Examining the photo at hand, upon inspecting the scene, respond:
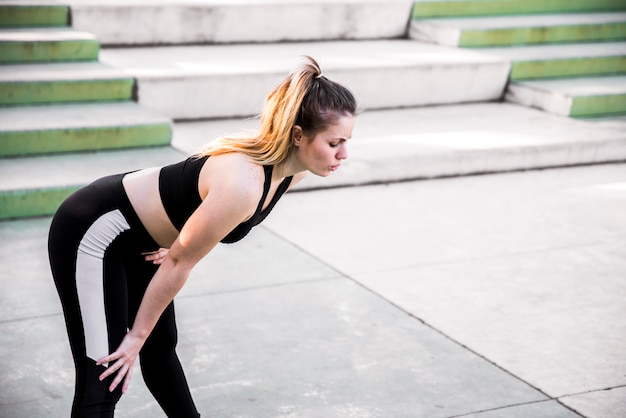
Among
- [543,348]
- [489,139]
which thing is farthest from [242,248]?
[489,139]

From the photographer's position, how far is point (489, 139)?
6.11 metres

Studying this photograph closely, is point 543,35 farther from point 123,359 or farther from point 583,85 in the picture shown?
point 123,359

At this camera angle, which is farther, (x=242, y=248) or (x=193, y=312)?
(x=242, y=248)

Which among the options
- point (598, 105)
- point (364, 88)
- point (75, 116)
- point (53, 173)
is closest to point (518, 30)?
point (598, 105)

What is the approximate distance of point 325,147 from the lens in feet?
7.31

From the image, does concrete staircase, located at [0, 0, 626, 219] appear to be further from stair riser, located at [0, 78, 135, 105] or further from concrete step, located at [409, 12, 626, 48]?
concrete step, located at [409, 12, 626, 48]

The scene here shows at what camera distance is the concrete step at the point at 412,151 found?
4.78 metres

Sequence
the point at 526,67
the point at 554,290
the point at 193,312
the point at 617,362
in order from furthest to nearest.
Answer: the point at 526,67
the point at 554,290
the point at 193,312
the point at 617,362

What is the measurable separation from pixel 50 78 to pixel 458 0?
13.0 feet

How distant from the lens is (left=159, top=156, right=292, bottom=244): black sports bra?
223cm

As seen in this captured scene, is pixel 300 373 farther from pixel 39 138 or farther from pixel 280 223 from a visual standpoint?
pixel 39 138

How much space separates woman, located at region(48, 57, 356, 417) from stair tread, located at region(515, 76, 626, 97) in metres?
5.07

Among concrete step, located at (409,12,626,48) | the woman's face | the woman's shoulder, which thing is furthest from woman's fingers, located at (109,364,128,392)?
concrete step, located at (409,12,626,48)

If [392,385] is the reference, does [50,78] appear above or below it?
above
